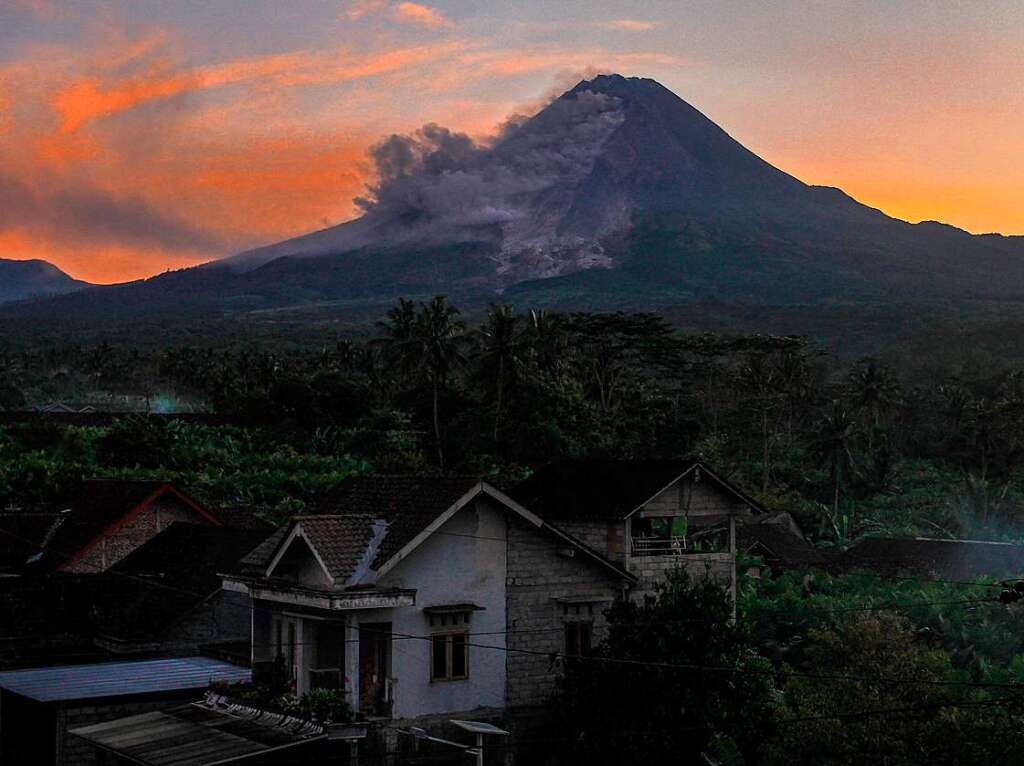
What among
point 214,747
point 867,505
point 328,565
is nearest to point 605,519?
point 328,565

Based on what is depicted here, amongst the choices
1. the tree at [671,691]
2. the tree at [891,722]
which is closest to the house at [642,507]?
the tree at [671,691]

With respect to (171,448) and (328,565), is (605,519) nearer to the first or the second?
(328,565)

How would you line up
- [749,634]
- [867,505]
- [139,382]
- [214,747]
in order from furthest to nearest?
1. [139,382]
2. [867,505]
3. [749,634]
4. [214,747]

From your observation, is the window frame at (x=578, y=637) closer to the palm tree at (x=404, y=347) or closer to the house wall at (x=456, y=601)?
the house wall at (x=456, y=601)

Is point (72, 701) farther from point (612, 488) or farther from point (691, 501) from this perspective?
point (691, 501)

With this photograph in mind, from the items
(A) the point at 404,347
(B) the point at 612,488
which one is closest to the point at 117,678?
(B) the point at 612,488

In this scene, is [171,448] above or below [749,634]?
above

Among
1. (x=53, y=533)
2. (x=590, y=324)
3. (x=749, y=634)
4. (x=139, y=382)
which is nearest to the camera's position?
(x=749, y=634)
